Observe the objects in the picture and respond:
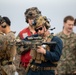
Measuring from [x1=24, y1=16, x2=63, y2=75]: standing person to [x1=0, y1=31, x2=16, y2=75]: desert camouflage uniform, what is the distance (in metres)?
0.52

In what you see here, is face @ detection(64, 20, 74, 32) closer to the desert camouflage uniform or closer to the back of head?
the back of head

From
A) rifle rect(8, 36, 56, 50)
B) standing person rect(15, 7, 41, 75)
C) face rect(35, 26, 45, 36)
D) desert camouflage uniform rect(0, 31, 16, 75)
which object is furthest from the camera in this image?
standing person rect(15, 7, 41, 75)

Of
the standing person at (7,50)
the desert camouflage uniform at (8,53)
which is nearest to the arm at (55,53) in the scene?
the desert camouflage uniform at (8,53)

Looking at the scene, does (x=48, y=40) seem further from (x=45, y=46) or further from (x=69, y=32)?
(x=69, y=32)

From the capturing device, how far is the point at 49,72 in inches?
256

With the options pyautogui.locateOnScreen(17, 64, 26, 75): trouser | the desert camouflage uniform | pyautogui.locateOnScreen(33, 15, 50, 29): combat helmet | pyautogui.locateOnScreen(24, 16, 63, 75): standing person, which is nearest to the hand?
pyautogui.locateOnScreen(24, 16, 63, 75): standing person

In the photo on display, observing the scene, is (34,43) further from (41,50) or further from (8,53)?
(8,53)

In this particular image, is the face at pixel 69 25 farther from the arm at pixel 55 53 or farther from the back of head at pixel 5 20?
the arm at pixel 55 53

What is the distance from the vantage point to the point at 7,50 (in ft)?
23.7

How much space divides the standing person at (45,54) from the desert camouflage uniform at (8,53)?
0.52 meters

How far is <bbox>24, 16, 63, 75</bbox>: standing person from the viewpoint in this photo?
6.37 metres

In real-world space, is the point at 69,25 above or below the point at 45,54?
above

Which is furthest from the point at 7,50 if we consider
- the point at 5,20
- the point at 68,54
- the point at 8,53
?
the point at 68,54

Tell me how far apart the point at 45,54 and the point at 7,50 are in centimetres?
109
